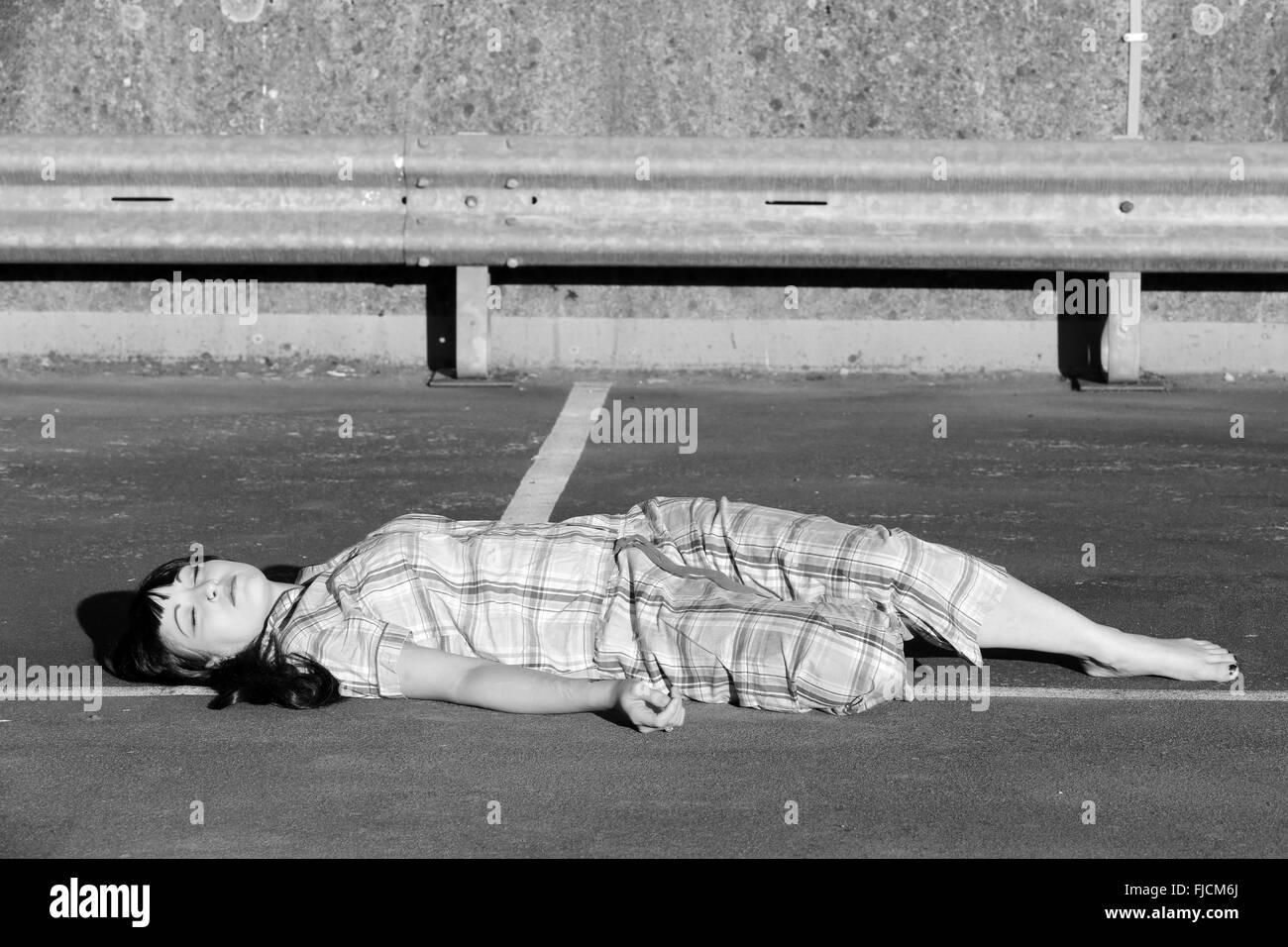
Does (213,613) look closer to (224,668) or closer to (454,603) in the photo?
(224,668)

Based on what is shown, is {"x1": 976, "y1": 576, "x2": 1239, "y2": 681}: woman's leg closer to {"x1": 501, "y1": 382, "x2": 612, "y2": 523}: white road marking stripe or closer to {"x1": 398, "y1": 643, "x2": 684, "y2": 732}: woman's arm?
{"x1": 398, "y1": 643, "x2": 684, "y2": 732}: woman's arm

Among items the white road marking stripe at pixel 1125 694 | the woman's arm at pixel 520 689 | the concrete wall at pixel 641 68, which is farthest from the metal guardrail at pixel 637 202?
the woman's arm at pixel 520 689

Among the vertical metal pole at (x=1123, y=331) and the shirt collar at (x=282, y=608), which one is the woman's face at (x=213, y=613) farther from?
the vertical metal pole at (x=1123, y=331)

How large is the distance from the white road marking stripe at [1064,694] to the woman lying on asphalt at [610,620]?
54 millimetres

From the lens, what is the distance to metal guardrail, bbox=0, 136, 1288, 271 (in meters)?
7.67

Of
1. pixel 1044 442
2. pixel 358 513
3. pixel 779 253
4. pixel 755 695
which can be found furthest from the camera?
pixel 779 253

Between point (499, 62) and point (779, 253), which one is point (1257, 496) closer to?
point (779, 253)

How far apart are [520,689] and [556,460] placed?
261 centimetres

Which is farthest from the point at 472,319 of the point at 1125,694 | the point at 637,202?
the point at 1125,694

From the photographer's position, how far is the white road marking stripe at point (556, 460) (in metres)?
5.57

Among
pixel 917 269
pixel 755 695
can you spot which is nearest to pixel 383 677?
pixel 755 695
